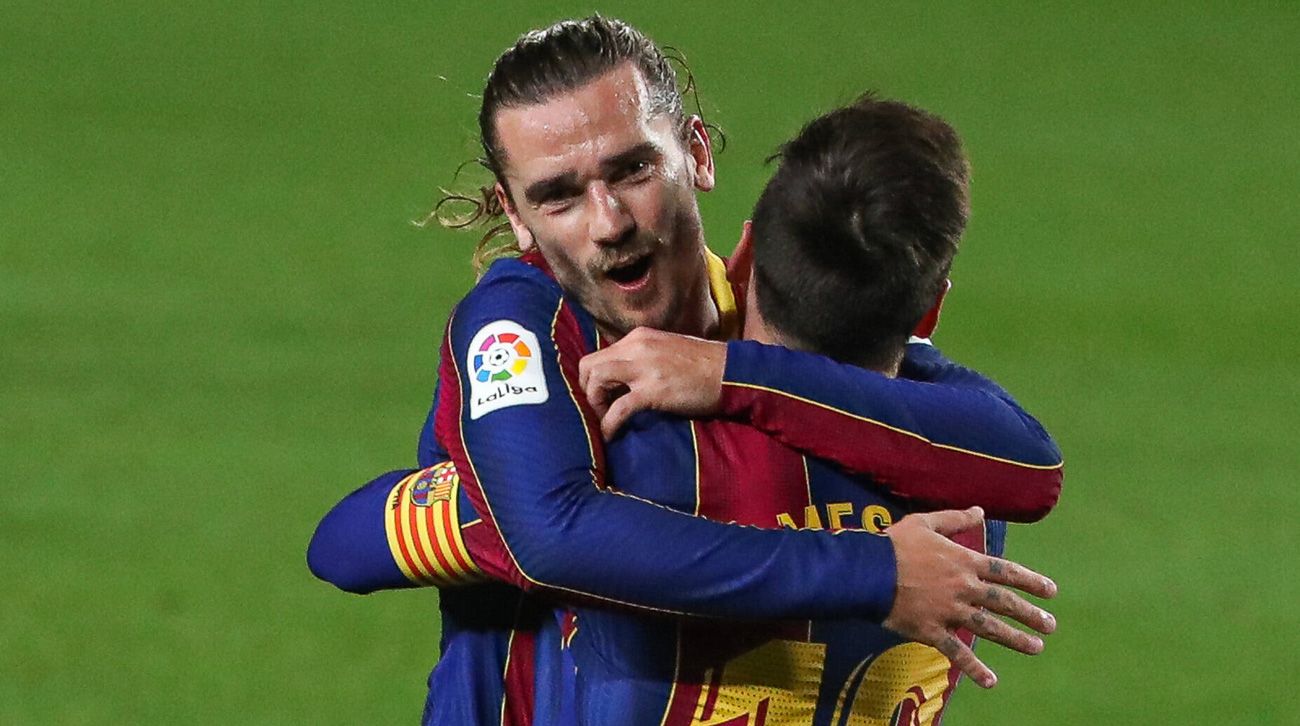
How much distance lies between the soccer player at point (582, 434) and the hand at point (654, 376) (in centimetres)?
3

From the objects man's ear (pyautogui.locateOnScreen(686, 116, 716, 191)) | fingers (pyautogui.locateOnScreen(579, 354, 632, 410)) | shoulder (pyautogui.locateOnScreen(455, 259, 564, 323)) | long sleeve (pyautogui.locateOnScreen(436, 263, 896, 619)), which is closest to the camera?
long sleeve (pyautogui.locateOnScreen(436, 263, 896, 619))

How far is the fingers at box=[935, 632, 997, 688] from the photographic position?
2.33m

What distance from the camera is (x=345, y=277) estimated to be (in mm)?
8500

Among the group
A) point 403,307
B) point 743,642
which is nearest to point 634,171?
point 743,642

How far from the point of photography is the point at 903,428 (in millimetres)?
2385

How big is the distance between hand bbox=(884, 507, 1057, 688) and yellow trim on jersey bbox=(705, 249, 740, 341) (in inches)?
21.2

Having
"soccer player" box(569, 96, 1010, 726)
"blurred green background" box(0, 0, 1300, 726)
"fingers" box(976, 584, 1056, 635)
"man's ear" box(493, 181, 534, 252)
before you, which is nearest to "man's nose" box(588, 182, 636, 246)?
"man's ear" box(493, 181, 534, 252)

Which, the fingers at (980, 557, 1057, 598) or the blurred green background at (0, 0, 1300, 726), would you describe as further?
the blurred green background at (0, 0, 1300, 726)

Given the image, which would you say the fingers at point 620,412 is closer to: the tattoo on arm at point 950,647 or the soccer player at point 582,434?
the soccer player at point 582,434

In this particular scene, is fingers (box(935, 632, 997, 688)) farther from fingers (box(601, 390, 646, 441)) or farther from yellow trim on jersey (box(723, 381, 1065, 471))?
fingers (box(601, 390, 646, 441))

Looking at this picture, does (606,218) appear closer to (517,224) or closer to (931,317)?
(517,224)

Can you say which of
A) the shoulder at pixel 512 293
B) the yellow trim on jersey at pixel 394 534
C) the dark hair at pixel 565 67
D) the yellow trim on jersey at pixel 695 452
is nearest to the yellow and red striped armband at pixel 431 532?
the yellow trim on jersey at pixel 394 534

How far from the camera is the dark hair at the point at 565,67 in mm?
2689

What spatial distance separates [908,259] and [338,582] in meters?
0.90
